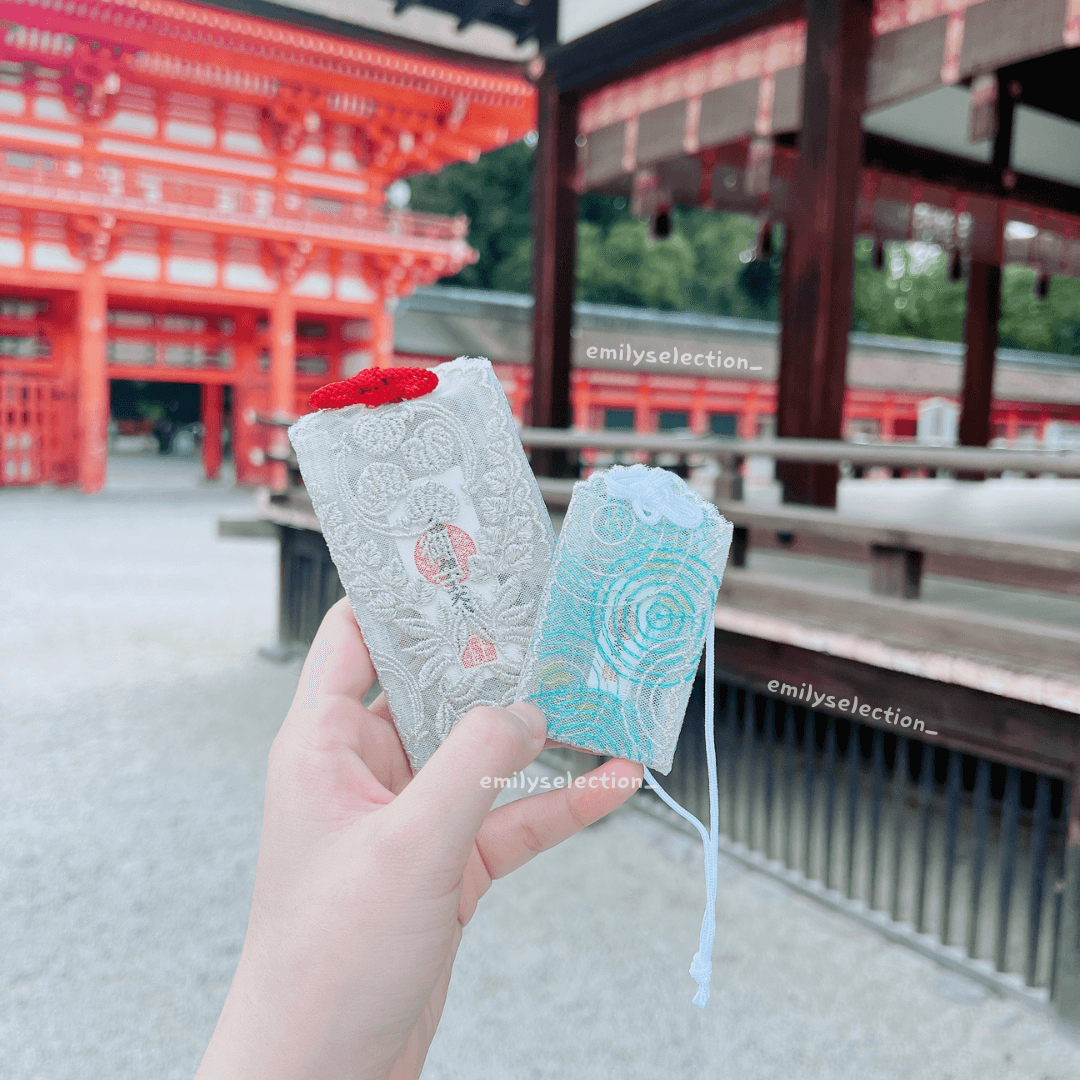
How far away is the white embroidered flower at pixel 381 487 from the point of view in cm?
115

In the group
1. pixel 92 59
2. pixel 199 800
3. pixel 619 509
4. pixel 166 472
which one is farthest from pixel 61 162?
pixel 619 509

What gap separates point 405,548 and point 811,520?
176 centimetres

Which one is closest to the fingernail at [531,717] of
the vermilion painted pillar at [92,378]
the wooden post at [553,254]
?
the wooden post at [553,254]

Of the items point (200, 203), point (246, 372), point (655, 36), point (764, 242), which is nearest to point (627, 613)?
point (655, 36)

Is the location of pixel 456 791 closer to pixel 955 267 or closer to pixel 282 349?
pixel 955 267

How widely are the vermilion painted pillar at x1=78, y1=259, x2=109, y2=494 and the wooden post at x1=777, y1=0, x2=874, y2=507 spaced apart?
11561mm

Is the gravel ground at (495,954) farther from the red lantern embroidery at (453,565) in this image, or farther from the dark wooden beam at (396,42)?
the dark wooden beam at (396,42)

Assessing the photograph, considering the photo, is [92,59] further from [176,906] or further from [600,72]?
[176,906]

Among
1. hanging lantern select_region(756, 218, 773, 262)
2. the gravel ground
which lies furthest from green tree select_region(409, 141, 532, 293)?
the gravel ground

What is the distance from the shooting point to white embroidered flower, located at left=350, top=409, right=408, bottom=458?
1144 mm

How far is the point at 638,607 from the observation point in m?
1.09

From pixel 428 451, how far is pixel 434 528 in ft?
0.32

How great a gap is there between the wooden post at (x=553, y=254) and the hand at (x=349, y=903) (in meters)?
4.08

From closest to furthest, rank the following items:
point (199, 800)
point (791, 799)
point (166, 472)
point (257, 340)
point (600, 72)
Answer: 1. point (791, 799)
2. point (199, 800)
3. point (600, 72)
4. point (257, 340)
5. point (166, 472)
